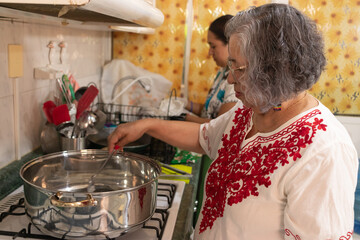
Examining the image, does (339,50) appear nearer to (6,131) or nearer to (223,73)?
(223,73)

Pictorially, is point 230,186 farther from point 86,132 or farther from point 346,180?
point 86,132

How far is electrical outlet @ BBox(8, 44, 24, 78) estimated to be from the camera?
1.13m

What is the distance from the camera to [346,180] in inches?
29.2

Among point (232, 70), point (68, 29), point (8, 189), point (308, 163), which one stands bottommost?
point (8, 189)

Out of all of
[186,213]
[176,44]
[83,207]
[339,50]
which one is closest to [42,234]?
[83,207]

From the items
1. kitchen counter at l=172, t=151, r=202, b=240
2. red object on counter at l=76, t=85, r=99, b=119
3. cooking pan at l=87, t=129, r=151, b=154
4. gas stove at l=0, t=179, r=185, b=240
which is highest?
red object on counter at l=76, t=85, r=99, b=119

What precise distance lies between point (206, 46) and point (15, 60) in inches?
70.6

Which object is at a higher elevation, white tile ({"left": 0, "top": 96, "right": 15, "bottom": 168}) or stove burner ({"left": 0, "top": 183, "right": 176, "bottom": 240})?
white tile ({"left": 0, "top": 96, "right": 15, "bottom": 168})

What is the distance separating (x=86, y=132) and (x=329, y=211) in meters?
0.95

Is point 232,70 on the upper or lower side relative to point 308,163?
upper

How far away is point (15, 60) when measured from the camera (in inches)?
45.8

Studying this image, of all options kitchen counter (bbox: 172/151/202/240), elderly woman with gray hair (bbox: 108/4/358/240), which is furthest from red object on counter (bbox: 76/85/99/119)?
elderly woman with gray hair (bbox: 108/4/358/240)

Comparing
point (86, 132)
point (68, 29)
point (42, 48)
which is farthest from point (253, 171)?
point (68, 29)

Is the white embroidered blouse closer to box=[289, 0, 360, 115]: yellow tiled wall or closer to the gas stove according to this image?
the gas stove
